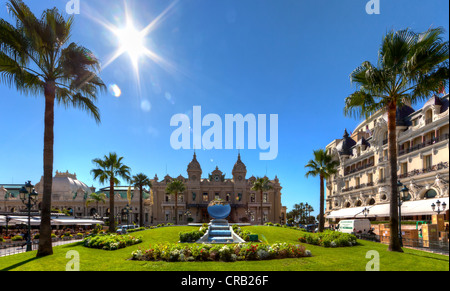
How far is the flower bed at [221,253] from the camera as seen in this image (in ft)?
43.6

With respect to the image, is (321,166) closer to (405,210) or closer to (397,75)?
(405,210)

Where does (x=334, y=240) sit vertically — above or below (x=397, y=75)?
below

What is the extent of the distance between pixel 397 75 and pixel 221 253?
11.6m

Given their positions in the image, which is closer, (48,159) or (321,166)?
(48,159)

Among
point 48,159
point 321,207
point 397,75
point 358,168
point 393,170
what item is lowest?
point 321,207

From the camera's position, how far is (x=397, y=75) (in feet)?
43.4

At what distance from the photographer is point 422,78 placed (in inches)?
481

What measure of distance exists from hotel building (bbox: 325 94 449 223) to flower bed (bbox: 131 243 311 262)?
25.7 feet

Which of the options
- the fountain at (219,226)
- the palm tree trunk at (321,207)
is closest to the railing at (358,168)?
the palm tree trunk at (321,207)

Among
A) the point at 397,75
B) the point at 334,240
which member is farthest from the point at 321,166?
the point at 397,75

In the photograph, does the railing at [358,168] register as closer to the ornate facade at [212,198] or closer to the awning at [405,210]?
the awning at [405,210]

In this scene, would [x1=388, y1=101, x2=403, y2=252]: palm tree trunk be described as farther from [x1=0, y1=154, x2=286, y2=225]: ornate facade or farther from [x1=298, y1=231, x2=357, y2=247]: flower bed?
[x1=0, y1=154, x2=286, y2=225]: ornate facade
